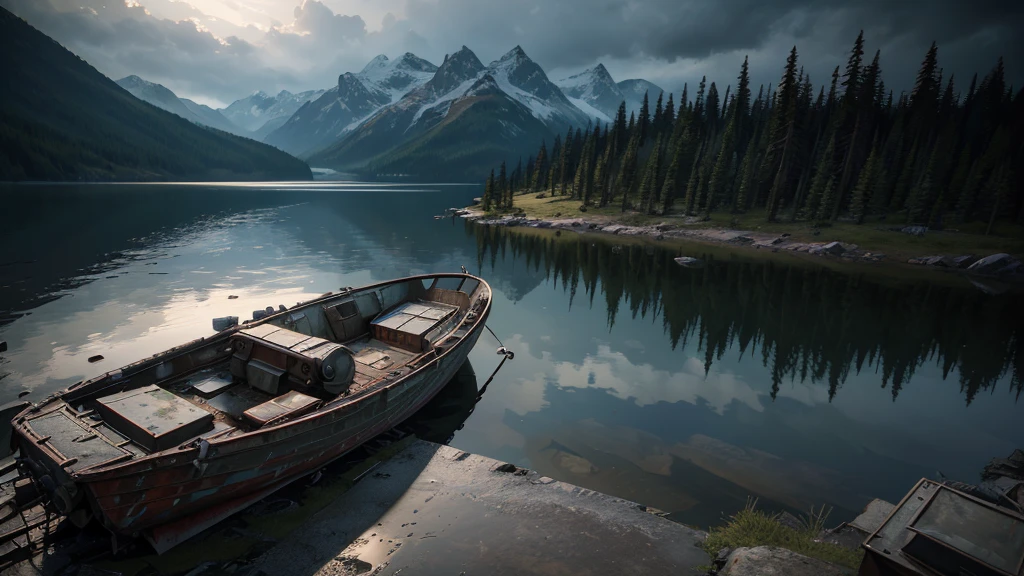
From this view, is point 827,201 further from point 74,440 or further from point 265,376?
point 74,440

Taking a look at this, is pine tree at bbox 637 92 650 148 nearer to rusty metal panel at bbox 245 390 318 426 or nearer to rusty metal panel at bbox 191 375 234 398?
rusty metal panel at bbox 191 375 234 398

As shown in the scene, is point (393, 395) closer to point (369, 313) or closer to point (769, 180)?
point (369, 313)

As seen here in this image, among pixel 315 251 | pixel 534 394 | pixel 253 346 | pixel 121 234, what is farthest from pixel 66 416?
pixel 121 234

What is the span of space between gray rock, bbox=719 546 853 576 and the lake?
3.26 m

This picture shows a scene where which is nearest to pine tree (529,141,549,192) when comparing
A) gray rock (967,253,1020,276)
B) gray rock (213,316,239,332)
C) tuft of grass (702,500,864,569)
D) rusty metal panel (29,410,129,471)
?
gray rock (967,253,1020,276)

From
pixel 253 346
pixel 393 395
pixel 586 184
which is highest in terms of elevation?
pixel 586 184

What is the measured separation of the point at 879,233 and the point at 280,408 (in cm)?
7761

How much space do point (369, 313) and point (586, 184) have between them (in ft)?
286

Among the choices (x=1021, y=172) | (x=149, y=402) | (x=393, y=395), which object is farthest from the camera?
(x=1021, y=172)

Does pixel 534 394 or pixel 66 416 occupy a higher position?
pixel 66 416

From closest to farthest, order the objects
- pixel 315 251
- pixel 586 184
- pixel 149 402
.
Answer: pixel 149 402, pixel 315 251, pixel 586 184

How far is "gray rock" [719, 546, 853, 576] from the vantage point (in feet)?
25.4

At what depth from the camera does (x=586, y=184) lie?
101125 mm

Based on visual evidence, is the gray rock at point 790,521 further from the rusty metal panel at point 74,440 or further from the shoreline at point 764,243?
the shoreline at point 764,243
